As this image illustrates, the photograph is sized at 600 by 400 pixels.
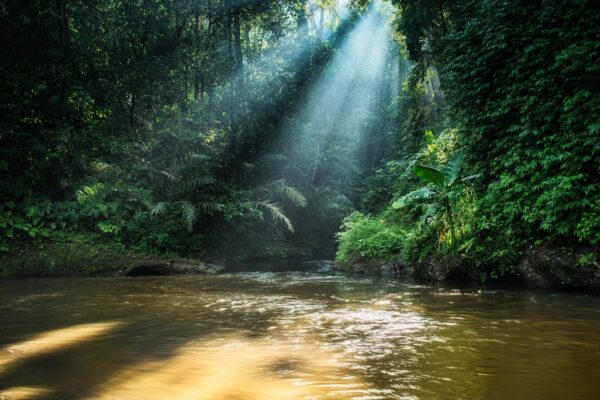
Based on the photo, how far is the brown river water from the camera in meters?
2.66

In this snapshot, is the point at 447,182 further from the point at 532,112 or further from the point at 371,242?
the point at 371,242

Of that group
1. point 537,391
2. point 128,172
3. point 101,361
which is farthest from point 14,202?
point 537,391

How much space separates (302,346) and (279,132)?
44.3ft

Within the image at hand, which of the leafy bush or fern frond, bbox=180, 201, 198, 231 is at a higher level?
fern frond, bbox=180, 201, 198, 231

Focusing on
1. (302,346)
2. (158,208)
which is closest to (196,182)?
(158,208)

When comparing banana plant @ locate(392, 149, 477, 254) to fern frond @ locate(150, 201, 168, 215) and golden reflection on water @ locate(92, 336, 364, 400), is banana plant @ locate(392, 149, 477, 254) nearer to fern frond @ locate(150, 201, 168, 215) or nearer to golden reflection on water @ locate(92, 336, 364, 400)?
golden reflection on water @ locate(92, 336, 364, 400)

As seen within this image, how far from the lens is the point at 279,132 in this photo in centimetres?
1655

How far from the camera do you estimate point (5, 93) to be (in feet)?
38.6

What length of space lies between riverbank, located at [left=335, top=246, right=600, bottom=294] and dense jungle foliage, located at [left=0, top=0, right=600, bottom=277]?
0.17 meters

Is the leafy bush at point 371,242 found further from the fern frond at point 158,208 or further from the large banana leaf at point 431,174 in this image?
the fern frond at point 158,208

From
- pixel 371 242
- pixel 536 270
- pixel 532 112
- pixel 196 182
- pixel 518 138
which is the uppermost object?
pixel 532 112

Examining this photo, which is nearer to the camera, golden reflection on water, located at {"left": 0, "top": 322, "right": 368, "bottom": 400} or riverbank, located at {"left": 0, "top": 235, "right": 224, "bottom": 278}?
golden reflection on water, located at {"left": 0, "top": 322, "right": 368, "bottom": 400}

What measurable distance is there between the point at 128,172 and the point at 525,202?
1139 centimetres

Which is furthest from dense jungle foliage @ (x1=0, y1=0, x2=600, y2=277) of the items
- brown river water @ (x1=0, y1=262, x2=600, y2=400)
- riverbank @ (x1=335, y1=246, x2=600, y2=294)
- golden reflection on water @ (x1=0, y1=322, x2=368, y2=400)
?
golden reflection on water @ (x1=0, y1=322, x2=368, y2=400)
